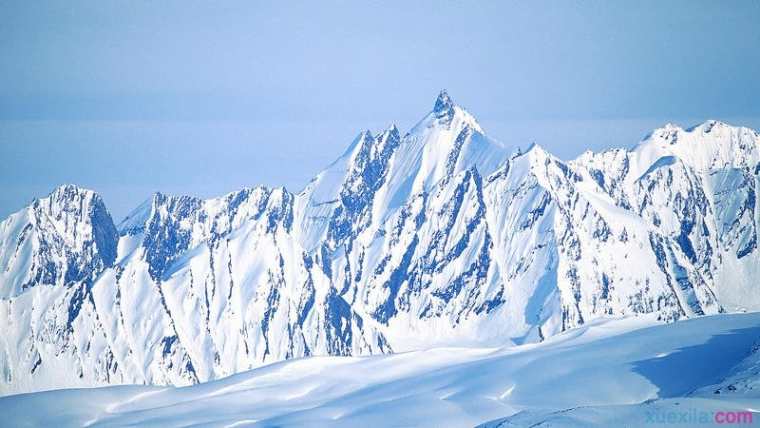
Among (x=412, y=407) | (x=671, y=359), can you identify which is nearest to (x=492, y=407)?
(x=412, y=407)

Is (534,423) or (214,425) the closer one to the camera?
(534,423)

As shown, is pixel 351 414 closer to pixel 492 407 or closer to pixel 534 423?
pixel 492 407

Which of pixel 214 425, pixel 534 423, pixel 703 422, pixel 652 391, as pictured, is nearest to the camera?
pixel 703 422

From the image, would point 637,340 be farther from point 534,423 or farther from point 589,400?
point 534,423

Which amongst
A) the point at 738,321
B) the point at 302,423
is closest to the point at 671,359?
the point at 738,321

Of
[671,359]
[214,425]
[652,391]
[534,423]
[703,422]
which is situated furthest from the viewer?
[214,425]

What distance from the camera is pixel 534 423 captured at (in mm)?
127875

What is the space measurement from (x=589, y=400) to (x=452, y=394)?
29996 millimetres

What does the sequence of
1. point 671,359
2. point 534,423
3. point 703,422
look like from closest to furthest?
point 703,422
point 534,423
point 671,359

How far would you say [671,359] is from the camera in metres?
179

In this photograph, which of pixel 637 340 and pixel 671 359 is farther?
pixel 637 340

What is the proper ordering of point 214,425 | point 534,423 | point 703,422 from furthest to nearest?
point 214,425, point 534,423, point 703,422

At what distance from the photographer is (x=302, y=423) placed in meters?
184

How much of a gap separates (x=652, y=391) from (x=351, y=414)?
45.4m
